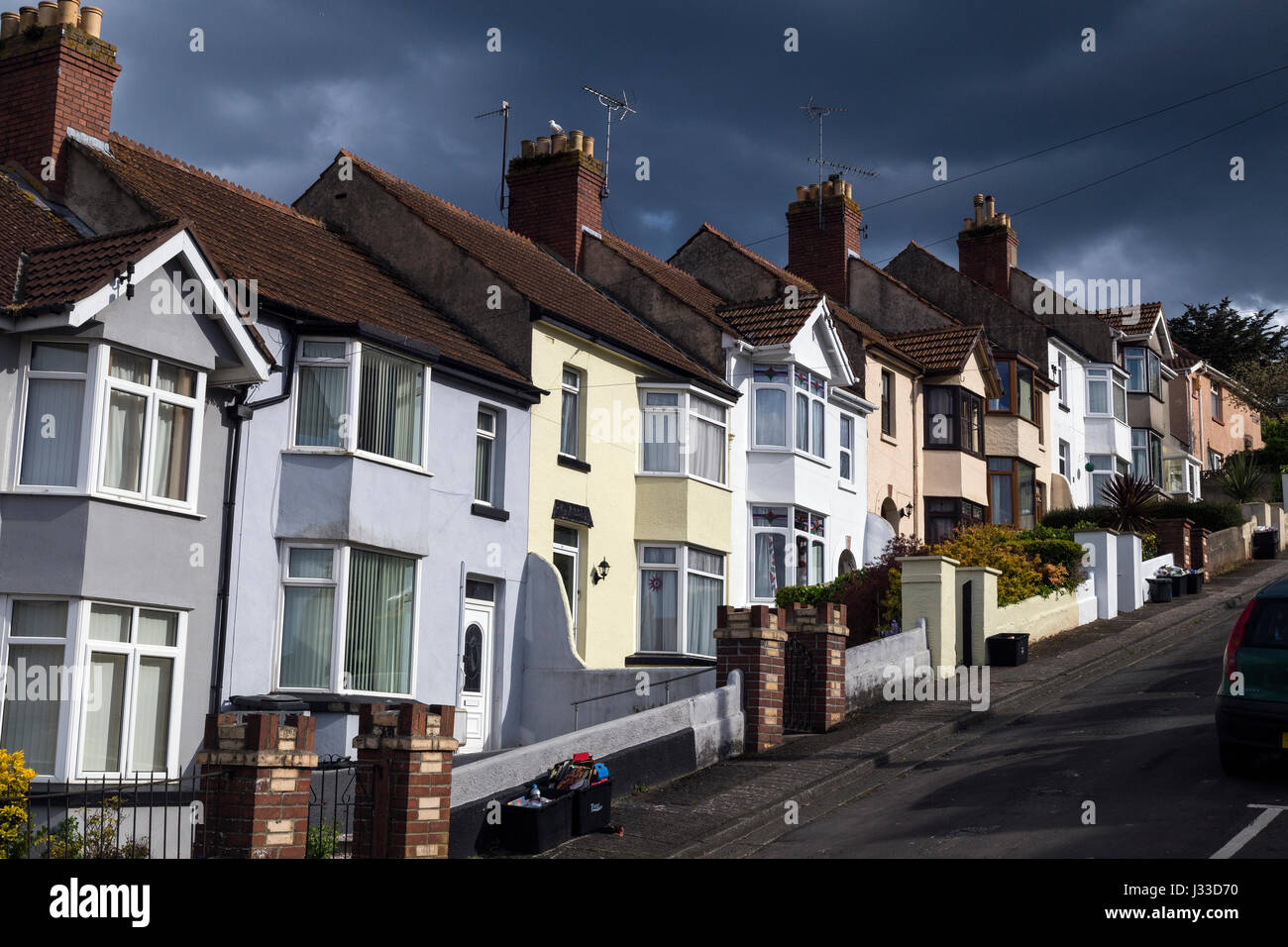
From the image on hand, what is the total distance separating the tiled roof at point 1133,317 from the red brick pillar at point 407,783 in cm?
4456

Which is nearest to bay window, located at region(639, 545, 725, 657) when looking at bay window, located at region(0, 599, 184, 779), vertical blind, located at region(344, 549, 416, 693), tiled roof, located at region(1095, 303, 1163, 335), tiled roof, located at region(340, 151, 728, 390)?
tiled roof, located at region(340, 151, 728, 390)

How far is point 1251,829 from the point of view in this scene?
11.5 m

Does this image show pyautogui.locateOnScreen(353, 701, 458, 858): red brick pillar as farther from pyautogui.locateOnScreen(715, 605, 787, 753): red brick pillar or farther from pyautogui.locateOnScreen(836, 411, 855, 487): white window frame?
pyautogui.locateOnScreen(836, 411, 855, 487): white window frame

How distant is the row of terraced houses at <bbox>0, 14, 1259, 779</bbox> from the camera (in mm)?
15438

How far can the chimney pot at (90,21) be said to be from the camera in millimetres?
20125

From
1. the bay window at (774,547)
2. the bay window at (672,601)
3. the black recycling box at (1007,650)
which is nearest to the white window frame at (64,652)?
the bay window at (672,601)

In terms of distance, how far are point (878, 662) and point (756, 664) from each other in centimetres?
358

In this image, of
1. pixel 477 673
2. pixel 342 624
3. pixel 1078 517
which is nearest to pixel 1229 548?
pixel 1078 517

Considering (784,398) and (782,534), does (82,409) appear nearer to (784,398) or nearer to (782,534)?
(782,534)

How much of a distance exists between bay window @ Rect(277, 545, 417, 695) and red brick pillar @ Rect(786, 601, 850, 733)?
5.42 m

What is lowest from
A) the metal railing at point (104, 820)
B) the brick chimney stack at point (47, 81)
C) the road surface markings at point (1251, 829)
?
the metal railing at point (104, 820)

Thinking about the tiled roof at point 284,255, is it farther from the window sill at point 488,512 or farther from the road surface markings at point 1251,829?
the road surface markings at point 1251,829

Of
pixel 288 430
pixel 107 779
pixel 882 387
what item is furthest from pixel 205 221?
pixel 882 387
